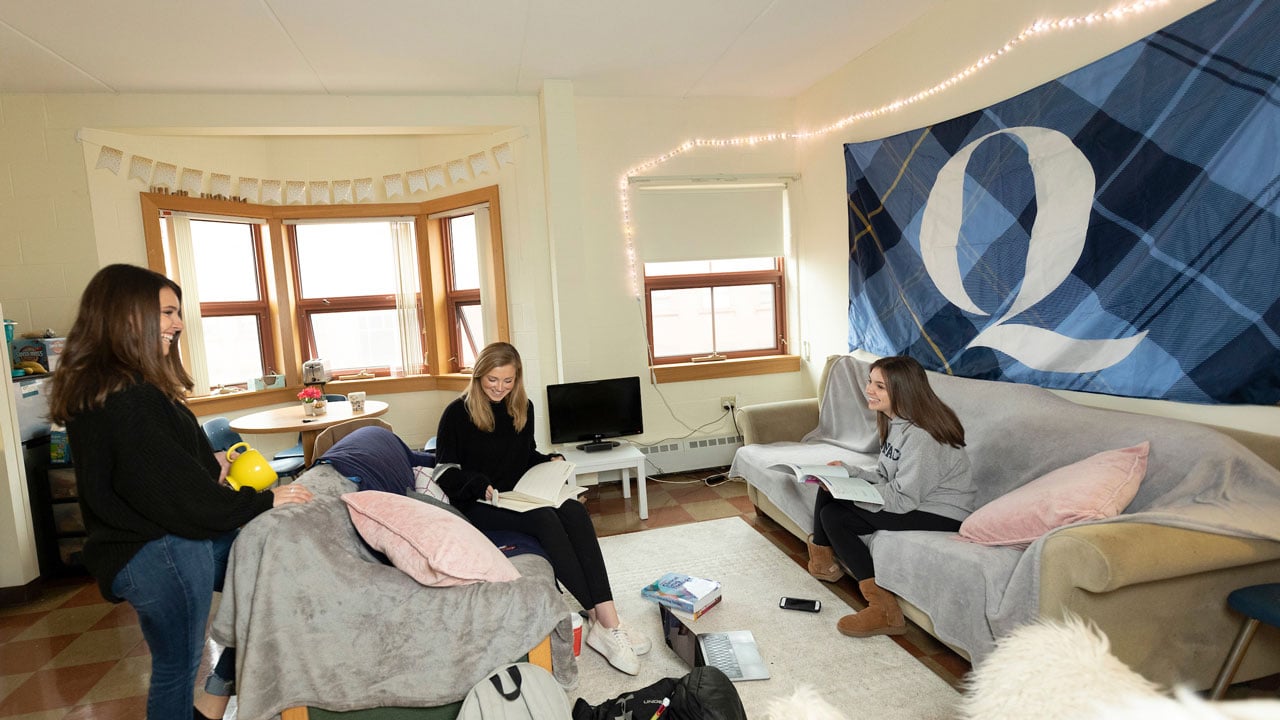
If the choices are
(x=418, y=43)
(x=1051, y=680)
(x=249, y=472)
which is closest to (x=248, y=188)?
(x=418, y=43)

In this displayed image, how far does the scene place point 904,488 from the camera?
2646 mm

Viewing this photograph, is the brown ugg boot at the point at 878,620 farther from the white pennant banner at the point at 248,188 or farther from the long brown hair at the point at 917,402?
the white pennant banner at the point at 248,188

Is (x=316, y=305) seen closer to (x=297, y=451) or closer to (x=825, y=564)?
(x=297, y=451)

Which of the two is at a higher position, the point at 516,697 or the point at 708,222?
the point at 708,222

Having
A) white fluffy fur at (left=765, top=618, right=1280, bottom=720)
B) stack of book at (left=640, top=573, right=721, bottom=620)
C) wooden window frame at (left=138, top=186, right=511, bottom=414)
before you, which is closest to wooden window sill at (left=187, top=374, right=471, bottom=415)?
wooden window frame at (left=138, top=186, right=511, bottom=414)

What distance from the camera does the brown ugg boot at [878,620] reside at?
260 cm

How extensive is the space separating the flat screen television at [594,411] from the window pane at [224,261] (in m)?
2.83

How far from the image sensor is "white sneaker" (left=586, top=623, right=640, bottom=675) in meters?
2.43

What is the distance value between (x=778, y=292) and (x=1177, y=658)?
367cm

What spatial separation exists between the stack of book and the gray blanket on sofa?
1041 millimetres

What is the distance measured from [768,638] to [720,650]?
0.26 m

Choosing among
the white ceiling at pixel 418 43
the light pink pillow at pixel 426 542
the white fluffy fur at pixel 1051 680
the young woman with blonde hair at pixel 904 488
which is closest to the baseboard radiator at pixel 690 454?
the young woman with blonde hair at pixel 904 488

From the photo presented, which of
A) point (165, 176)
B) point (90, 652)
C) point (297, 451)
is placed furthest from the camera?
point (297, 451)

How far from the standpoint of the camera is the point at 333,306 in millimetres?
5500
